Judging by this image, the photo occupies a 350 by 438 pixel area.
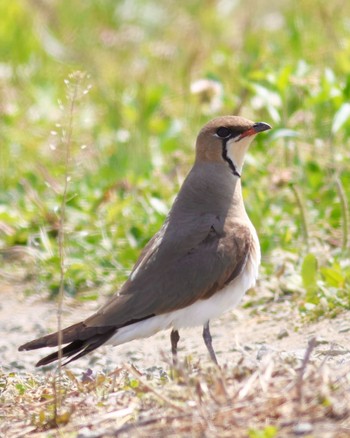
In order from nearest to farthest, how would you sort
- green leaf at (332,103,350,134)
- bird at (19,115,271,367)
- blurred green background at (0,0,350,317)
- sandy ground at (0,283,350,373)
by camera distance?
1. bird at (19,115,271,367)
2. sandy ground at (0,283,350,373)
3. blurred green background at (0,0,350,317)
4. green leaf at (332,103,350,134)

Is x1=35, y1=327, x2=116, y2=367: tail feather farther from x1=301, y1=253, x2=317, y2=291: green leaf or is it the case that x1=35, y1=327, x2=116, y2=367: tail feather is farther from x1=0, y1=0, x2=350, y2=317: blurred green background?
x1=301, y1=253, x2=317, y2=291: green leaf

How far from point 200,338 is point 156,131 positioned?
237cm

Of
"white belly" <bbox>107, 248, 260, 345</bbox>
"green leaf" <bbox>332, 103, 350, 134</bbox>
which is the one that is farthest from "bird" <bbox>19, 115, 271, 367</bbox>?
"green leaf" <bbox>332, 103, 350, 134</bbox>

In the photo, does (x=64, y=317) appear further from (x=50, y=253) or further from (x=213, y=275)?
(x=213, y=275)

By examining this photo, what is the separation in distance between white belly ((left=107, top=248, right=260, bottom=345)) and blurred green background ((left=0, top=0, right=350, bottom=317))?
639 millimetres

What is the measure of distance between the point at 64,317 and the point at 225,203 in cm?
135

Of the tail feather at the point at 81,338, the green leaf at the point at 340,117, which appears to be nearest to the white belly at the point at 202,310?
the tail feather at the point at 81,338

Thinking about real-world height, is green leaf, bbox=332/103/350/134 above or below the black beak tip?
above

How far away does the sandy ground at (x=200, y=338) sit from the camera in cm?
490

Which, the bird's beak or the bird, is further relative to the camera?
the bird's beak

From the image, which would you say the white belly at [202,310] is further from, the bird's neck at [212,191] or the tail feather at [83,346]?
the bird's neck at [212,191]

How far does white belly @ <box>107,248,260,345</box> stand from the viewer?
457cm

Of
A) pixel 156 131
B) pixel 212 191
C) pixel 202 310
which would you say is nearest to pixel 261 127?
pixel 212 191

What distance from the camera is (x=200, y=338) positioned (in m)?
5.40
